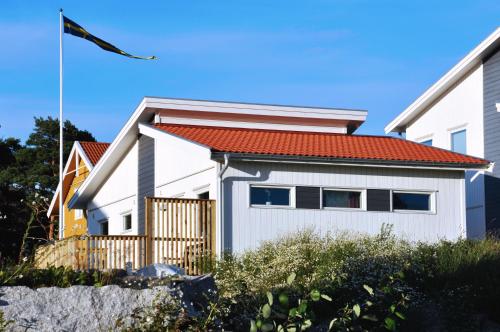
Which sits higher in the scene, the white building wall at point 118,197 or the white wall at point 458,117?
the white wall at point 458,117

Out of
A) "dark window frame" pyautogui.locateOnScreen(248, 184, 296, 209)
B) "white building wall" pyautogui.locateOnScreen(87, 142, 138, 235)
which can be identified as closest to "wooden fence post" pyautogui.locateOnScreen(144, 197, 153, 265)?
"dark window frame" pyautogui.locateOnScreen(248, 184, 296, 209)

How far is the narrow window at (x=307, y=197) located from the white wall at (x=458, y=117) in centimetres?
674

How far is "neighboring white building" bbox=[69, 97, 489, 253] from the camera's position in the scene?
19.9 meters

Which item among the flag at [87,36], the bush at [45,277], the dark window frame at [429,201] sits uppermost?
the flag at [87,36]

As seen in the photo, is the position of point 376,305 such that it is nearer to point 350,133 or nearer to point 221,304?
point 221,304

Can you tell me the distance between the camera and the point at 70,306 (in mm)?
7641

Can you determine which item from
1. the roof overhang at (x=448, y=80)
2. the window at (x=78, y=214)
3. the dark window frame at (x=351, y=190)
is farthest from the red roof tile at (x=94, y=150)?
the dark window frame at (x=351, y=190)

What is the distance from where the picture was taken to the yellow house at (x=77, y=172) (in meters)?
34.4

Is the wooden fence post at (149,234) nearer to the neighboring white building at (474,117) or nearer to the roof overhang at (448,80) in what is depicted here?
the neighboring white building at (474,117)

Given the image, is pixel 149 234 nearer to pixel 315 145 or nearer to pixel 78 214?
pixel 315 145

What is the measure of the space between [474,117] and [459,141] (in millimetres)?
1120

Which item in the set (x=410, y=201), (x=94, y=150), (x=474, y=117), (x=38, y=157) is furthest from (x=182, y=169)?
(x=38, y=157)

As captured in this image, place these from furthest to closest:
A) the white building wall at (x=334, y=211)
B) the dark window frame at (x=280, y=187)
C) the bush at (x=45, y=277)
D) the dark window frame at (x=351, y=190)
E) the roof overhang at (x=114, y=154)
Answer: the roof overhang at (x=114, y=154), the dark window frame at (x=351, y=190), the dark window frame at (x=280, y=187), the white building wall at (x=334, y=211), the bush at (x=45, y=277)

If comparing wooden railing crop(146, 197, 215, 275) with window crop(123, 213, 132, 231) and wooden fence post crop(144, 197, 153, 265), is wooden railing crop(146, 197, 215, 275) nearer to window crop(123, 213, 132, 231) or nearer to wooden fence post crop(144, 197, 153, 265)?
wooden fence post crop(144, 197, 153, 265)
